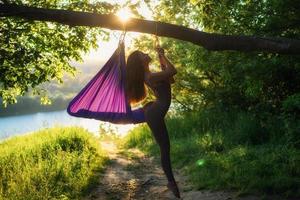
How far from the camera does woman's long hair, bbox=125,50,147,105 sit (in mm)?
6453

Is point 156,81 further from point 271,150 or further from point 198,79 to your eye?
point 198,79

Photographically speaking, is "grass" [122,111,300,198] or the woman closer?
the woman

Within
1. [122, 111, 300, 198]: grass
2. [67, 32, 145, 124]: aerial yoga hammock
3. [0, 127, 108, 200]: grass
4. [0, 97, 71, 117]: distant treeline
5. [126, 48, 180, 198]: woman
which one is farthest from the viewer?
[0, 97, 71, 117]: distant treeline

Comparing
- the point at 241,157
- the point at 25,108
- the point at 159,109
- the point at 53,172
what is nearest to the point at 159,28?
the point at 159,109

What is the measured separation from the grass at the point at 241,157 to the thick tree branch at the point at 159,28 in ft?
7.75

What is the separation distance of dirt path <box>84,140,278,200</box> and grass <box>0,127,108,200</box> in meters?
0.30

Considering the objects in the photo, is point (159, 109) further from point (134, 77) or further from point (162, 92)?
point (134, 77)

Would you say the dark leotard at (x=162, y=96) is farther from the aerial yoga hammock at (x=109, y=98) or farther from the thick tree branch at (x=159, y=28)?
the thick tree branch at (x=159, y=28)

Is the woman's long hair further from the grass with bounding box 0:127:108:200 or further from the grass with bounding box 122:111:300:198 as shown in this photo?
the grass with bounding box 0:127:108:200

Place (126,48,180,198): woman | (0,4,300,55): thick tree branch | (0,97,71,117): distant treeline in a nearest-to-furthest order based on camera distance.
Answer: (0,4,300,55): thick tree branch < (126,48,180,198): woman < (0,97,71,117): distant treeline

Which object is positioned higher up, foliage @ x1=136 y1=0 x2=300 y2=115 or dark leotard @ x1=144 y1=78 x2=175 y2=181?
foliage @ x1=136 y1=0 x2=300 y2=115

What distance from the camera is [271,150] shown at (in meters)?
8.84

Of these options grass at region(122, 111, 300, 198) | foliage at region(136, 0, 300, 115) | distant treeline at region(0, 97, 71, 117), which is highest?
foliage at region(136, 0, 300, 115)

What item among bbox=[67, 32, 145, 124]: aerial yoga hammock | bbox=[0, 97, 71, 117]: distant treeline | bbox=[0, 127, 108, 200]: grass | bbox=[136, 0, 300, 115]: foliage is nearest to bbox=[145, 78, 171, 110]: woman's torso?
bbox=[67, 32, 145, 124]: aerial yoga hammock
